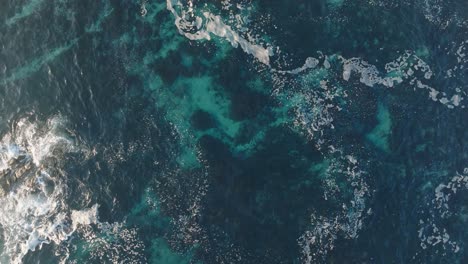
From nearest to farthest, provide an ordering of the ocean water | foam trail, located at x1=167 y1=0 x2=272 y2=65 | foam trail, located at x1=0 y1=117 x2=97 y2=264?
the ocean water < foam trail, located at x1=0 y1=117 x2=97 y2=264 < foam trail, located at x1=167 y1=0 x2=272 y2=65

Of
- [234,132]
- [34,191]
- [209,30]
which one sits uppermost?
[209,30]

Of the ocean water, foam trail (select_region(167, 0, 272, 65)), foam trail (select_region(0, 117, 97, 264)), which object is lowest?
foam trail (select_region(0, 117, 97, 264))

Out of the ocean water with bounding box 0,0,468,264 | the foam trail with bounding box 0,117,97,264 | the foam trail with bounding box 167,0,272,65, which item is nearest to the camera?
the ocean water with bounding box 0,0,468,264

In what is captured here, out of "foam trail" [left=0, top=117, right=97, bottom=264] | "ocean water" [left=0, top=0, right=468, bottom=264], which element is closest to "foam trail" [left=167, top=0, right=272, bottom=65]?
"ocean water" [left=0, top=0, right=468, bottom=264]

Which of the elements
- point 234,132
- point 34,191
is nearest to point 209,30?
point 234,132

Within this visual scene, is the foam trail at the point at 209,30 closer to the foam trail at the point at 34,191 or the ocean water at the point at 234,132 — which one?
the ocean water at the point at 234,132

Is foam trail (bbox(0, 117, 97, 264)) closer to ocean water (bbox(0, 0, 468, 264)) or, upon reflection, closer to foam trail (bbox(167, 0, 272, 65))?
ocean water (bbox(0, 0, 468, 264))

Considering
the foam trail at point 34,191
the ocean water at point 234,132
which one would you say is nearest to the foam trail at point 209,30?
the ocean water at point 234,132

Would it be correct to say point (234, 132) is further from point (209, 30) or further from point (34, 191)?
point (34, 191)

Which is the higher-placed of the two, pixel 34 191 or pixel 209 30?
pixel 209 30

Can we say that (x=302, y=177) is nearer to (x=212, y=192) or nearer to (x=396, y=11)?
(x=212, y=192)
